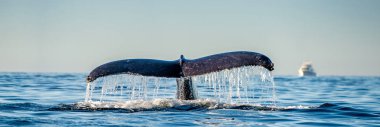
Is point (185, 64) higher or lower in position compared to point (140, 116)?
higher

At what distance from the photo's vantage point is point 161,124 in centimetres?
866

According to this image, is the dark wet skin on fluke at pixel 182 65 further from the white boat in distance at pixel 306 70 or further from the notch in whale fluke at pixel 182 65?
the white boat in distance at pixel 306 70

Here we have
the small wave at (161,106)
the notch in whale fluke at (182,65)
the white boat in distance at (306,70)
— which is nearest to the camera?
the notch in whale fluke at (182,65)

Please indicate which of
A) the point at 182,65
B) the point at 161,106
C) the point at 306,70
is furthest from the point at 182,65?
the point at 306,70

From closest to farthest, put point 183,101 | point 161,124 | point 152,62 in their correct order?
1. point 161,124
2. point 152,62
3. point 183,101

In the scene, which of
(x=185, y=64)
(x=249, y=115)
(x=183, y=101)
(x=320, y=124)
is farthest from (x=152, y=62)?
(x=320, y=124)

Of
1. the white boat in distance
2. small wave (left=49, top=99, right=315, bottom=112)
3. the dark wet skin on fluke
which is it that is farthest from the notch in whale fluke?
the white boat in distance

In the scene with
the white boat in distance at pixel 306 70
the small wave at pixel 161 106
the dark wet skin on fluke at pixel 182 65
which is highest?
the white boat in distance at pixel 306 70

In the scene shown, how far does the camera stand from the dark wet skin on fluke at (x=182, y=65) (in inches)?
348

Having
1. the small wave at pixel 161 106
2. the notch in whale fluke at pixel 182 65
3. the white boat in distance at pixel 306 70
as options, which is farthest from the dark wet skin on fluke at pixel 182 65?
the white boat in distance at pixel 306 70

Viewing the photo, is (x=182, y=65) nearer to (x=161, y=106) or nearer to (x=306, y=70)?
(x=161, y=106)

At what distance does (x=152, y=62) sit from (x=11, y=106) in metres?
3.55

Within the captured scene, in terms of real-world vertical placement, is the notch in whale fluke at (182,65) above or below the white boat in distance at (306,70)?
below

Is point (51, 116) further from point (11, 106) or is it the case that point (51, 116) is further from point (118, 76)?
point (11, 106)
